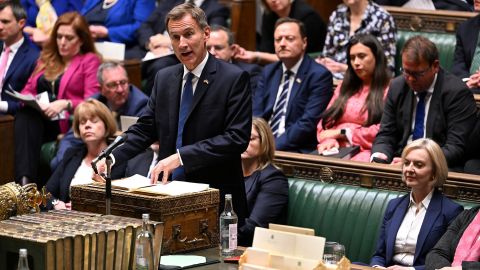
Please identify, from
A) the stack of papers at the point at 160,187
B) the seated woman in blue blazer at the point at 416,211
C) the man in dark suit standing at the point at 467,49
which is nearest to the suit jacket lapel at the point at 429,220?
the seated woman in blue blazer at the point at 416,211

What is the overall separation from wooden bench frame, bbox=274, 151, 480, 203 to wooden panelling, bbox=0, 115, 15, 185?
208 cm

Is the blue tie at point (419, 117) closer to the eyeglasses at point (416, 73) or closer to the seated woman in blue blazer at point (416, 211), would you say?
the eyeglasses at point (416, 73)

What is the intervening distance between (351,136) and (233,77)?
6.66 ft

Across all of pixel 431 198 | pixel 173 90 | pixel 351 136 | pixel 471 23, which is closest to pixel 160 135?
pixel 173 90

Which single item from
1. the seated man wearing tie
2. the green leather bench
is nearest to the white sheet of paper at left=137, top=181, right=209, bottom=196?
the green leather bench

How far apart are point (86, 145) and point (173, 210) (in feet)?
8.10

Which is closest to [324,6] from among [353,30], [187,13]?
[353,30]

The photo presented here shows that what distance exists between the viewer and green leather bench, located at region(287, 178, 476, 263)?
538cm

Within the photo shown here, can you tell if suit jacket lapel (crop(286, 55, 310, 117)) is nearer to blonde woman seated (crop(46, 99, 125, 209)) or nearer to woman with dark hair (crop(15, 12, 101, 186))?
blonde woman seated (crop(46, 99, 125, 209))

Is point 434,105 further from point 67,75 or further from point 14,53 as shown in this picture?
point 14,53

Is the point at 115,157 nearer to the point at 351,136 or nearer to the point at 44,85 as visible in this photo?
the point at 351,136

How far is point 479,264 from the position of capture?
4090 millimetres

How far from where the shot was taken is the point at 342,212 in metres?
5.48

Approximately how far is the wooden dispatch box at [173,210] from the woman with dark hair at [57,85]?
290 cm
